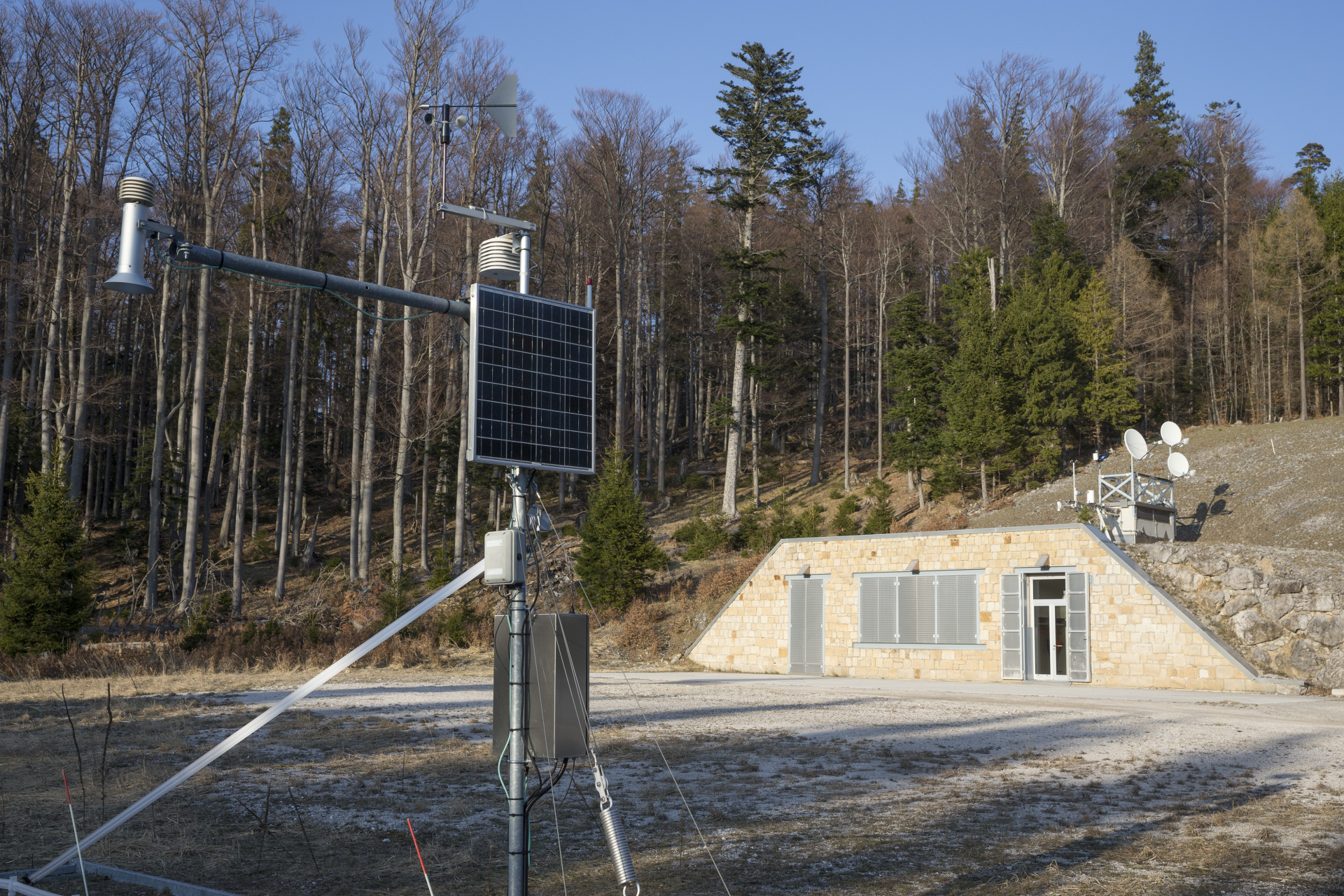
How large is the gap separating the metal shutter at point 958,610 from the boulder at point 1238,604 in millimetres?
4513

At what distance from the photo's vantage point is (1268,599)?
18.9m

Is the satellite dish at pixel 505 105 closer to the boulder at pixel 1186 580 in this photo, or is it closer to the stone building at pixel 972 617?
the stone building at pixel 972 617

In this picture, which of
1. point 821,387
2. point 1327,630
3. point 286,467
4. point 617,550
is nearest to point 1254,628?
point 1327,630

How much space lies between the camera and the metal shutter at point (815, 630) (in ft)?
Result: 75.5

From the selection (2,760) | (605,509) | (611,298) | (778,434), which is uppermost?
(611,298)

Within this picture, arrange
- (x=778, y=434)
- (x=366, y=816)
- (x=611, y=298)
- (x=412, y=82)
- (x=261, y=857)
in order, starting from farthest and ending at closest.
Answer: (x=778, y=434)
(x=611, y=298)
(x=412, y=82)
(x=366, y=816)
(x=261, y=857)

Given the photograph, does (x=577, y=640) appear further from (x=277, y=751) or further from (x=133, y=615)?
(x=133, y=615)

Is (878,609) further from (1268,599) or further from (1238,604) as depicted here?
(1268,599)

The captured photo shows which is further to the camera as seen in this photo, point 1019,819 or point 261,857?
point 1019,819

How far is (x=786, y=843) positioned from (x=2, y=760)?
7.61 meters

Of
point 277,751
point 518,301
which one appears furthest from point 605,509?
point 518,301

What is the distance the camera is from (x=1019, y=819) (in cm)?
748

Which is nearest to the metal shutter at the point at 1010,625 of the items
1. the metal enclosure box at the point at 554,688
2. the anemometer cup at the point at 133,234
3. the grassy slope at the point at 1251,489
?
the grassy slope at the point at 1251,489

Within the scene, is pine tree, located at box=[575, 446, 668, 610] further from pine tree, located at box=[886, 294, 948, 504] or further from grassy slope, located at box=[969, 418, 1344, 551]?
pine tree, located at box=[886, 294, 948, 504]
